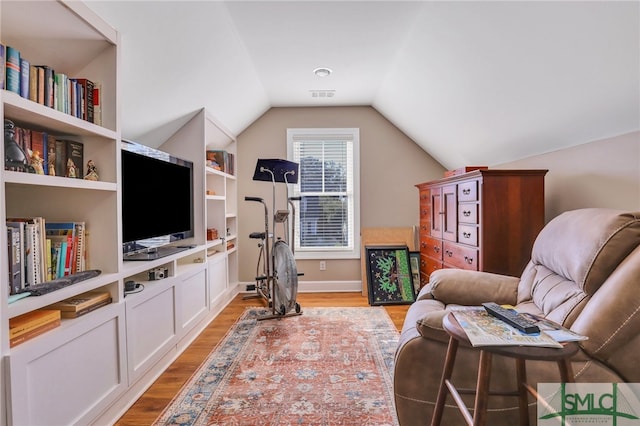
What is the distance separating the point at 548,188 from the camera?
2482 mm

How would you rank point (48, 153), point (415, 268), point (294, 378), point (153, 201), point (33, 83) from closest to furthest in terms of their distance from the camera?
1. point (33, 83)
2. point (48, 153)
3. point (294, 378)
4. point (153, 201)
5. point (415, 268)

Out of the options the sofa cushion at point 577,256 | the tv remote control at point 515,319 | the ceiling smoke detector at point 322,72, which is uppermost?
the ceiling smoke detector at point 322,72

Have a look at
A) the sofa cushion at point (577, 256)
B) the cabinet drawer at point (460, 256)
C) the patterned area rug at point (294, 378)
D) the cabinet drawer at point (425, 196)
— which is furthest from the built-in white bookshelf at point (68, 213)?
the cabinet drawer at point (425, 196)

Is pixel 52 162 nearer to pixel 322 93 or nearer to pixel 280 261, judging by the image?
pixel 280 261

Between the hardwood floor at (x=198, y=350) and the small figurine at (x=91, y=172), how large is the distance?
131 centimetres

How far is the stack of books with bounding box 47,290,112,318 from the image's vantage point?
4.73 ft

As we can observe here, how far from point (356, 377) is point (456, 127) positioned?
Answer: 96.4 inches

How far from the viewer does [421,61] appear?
2.52 meters

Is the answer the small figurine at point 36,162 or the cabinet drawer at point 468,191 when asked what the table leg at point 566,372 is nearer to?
the cabinet drawer at point 468,191

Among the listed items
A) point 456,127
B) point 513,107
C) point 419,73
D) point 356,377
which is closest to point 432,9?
point 419,73

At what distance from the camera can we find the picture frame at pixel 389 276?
356 cm

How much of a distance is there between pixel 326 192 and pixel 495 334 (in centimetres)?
317

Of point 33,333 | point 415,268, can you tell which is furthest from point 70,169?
point 415,268

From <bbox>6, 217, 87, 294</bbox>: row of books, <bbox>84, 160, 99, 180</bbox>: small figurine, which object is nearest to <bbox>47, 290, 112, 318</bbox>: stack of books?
<bbox>6, 217, 87, 294</bbox>: row of books
